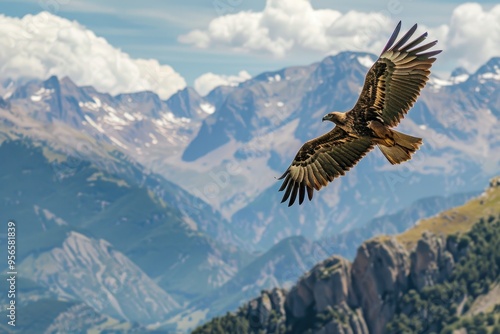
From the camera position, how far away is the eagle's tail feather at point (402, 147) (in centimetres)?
3319

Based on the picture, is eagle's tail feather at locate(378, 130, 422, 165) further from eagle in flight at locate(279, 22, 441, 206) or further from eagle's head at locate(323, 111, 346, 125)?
eagle's head at locate(323, 111, 346, 125)

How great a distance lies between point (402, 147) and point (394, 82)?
253 centimetres

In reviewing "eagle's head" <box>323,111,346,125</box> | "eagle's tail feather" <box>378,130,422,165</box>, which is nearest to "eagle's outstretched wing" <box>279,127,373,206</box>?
"eagle's head" <box>323,111,346,125</box>

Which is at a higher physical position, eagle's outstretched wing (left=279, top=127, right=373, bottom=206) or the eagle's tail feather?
eagle's outstretched wing (left=279, top=127, right=373, bottom=206)

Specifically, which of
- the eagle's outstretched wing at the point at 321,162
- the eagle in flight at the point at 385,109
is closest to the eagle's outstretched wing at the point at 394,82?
the eagle in flight at the point at 385,109

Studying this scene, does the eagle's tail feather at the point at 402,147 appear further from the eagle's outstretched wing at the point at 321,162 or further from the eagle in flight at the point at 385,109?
the eagle's outstretched wing at the point at 321,162

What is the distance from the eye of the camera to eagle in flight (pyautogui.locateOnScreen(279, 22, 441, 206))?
32.9 metres

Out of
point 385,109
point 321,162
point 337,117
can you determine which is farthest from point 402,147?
point 321,162

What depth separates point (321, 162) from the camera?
38.2m

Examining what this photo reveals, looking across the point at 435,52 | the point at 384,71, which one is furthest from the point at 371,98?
the point at 435,52

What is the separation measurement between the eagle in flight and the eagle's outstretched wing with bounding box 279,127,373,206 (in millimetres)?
39

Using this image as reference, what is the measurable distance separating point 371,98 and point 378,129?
1961mm

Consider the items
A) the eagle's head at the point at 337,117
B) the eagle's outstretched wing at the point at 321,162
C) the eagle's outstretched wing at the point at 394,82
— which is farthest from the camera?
the eagle's outstretched wing at the point at 321,162

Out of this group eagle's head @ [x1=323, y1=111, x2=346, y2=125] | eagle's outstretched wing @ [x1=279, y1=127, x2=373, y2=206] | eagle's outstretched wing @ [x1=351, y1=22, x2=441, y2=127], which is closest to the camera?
eagle's outstretched wing @ [x1=351, y1=22, x2=441, y2=127]
